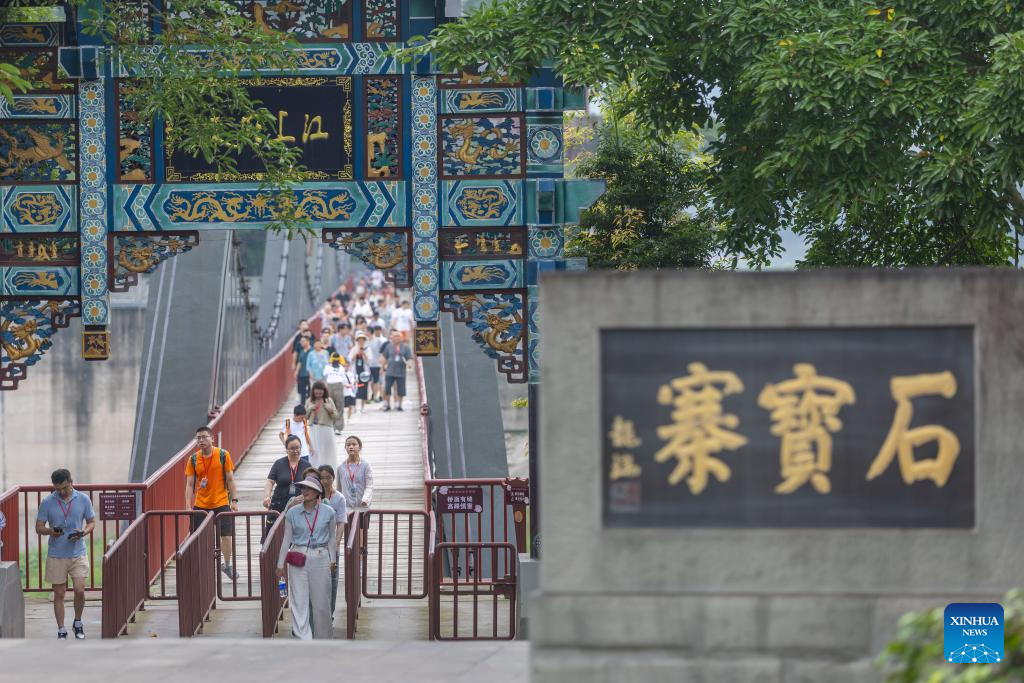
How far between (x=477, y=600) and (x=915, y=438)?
6.93 meters

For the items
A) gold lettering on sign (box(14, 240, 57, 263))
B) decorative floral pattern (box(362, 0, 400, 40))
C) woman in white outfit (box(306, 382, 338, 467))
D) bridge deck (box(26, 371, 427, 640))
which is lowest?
bridge deck (box(26, 371, 427, 640))

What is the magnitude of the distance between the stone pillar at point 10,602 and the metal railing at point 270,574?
196cm

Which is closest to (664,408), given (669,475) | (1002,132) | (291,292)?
(669,475)

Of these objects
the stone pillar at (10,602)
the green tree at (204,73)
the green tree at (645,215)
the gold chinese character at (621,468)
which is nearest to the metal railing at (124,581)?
the stone pillar at (10,602)

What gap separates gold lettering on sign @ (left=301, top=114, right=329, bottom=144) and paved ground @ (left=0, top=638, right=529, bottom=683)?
→ 522cm

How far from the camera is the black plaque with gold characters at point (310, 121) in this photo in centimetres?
1439

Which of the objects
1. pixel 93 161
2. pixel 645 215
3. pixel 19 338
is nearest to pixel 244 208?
pixel 93 161

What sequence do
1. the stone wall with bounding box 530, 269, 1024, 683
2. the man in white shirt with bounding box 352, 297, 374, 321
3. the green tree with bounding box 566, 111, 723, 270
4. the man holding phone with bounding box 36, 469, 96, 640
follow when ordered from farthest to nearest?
the man in white shirt with bounding box 352, 297, 374, 321, the green tree with bounding box 566, 111, 723, 270, the man holding phone with bounding box 36, 469, 96, 640, the stone wall with bounding box 530, 269, 1024, 683

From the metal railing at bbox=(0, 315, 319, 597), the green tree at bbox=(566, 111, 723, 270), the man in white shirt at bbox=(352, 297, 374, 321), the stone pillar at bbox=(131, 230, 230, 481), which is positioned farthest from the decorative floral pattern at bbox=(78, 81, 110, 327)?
the man in white shirt at bbox=(352, 297, 374, 321)

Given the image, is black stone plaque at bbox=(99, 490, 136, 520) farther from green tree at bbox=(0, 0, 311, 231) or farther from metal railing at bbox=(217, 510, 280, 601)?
green tree at bbox=(0, 0, 311, 231)

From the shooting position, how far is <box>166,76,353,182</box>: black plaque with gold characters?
1439 centimetres

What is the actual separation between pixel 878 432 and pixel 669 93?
24.9 ft

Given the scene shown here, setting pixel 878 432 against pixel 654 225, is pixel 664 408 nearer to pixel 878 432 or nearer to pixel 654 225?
pixel 878 432

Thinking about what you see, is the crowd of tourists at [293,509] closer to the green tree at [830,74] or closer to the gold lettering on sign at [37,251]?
the gold lettering on sign at [37,251]
